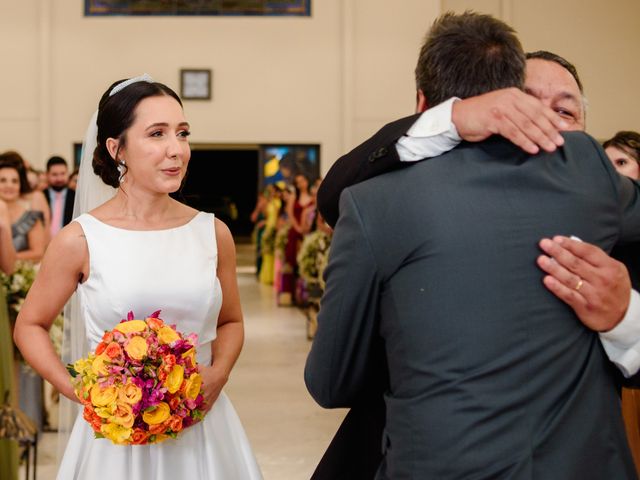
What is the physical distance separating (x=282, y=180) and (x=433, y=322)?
53.1 feet

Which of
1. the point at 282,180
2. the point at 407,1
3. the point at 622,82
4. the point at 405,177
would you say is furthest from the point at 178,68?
the point at 405,177

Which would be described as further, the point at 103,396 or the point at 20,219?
the point at 20,219

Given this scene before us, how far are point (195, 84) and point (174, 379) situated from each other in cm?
1525

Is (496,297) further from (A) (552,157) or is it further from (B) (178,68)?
(B) (178,68)

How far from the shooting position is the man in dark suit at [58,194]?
10.5 m

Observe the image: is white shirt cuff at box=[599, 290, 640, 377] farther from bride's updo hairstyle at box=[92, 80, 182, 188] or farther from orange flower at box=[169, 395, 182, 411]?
bride's updo hairstyle at box=[92, 80, 182, 188]

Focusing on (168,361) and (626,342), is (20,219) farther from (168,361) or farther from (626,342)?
(626,342)

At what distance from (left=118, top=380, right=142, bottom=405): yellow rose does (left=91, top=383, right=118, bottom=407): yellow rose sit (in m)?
0.02

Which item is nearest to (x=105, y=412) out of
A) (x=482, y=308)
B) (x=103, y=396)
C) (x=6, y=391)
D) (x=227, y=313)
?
(x=103, y=396)

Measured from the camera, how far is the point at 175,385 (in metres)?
2.64

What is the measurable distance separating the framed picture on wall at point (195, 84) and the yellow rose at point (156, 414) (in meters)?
15.2

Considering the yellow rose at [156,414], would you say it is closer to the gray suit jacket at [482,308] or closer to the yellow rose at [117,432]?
the yellow rose at [117,432]

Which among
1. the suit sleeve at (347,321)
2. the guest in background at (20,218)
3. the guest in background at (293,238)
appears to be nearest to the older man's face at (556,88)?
the suit sleeve at (347,321)

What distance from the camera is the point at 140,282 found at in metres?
3.03
